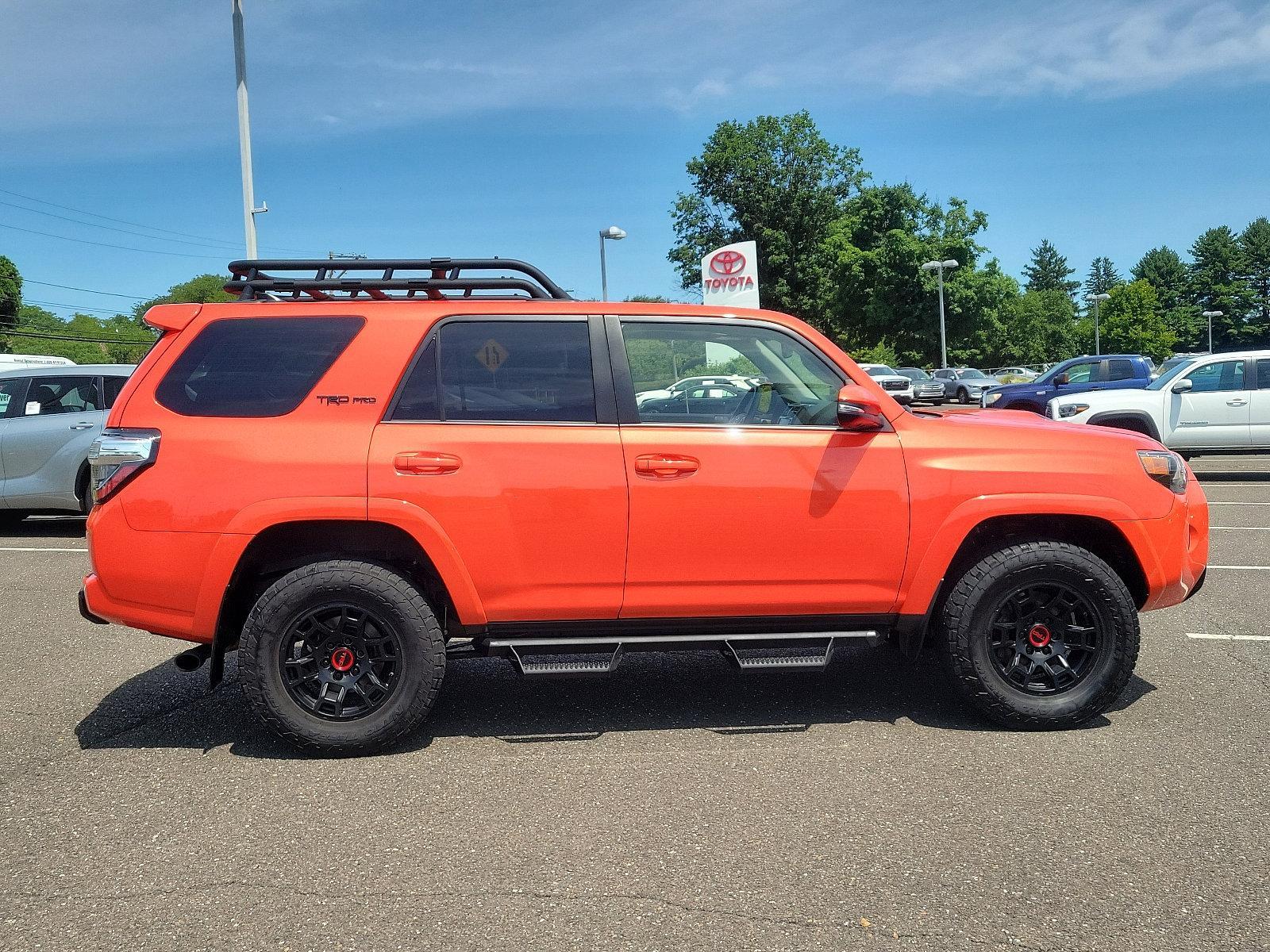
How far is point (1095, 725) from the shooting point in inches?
179

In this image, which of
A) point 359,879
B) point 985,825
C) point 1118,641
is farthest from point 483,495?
point 1118,641

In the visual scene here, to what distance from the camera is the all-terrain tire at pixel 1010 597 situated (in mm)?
4340

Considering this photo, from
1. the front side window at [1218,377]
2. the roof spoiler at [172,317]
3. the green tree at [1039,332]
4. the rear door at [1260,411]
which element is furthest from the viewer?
the green tree at [1039,332]

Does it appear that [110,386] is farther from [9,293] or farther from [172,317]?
[9,293]

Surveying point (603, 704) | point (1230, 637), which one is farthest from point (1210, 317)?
point (603, 704)

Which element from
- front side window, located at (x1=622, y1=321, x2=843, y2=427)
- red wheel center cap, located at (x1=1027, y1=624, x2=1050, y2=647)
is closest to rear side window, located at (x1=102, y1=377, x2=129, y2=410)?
front side window, located at (x1=622, y1=321, x2=843, y2=427)

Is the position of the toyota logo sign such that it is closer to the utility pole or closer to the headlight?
the utility pole

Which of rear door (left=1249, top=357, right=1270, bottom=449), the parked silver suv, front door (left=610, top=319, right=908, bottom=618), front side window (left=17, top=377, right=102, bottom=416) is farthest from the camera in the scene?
rear door (left=1249, top=357, right=1270, bottom=449)

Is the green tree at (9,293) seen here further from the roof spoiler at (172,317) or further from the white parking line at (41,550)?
the roof spoiler at (172,317)

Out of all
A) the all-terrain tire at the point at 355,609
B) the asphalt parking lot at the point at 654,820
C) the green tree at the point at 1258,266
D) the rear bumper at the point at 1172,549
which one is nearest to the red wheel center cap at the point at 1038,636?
the asphalt parking lot at the point at 654,820

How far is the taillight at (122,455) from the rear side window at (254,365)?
0.54 feet

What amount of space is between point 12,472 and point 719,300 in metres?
17.1

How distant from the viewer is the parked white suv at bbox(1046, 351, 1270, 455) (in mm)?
14602

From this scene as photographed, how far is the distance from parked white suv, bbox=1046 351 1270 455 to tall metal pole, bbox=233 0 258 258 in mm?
12660
